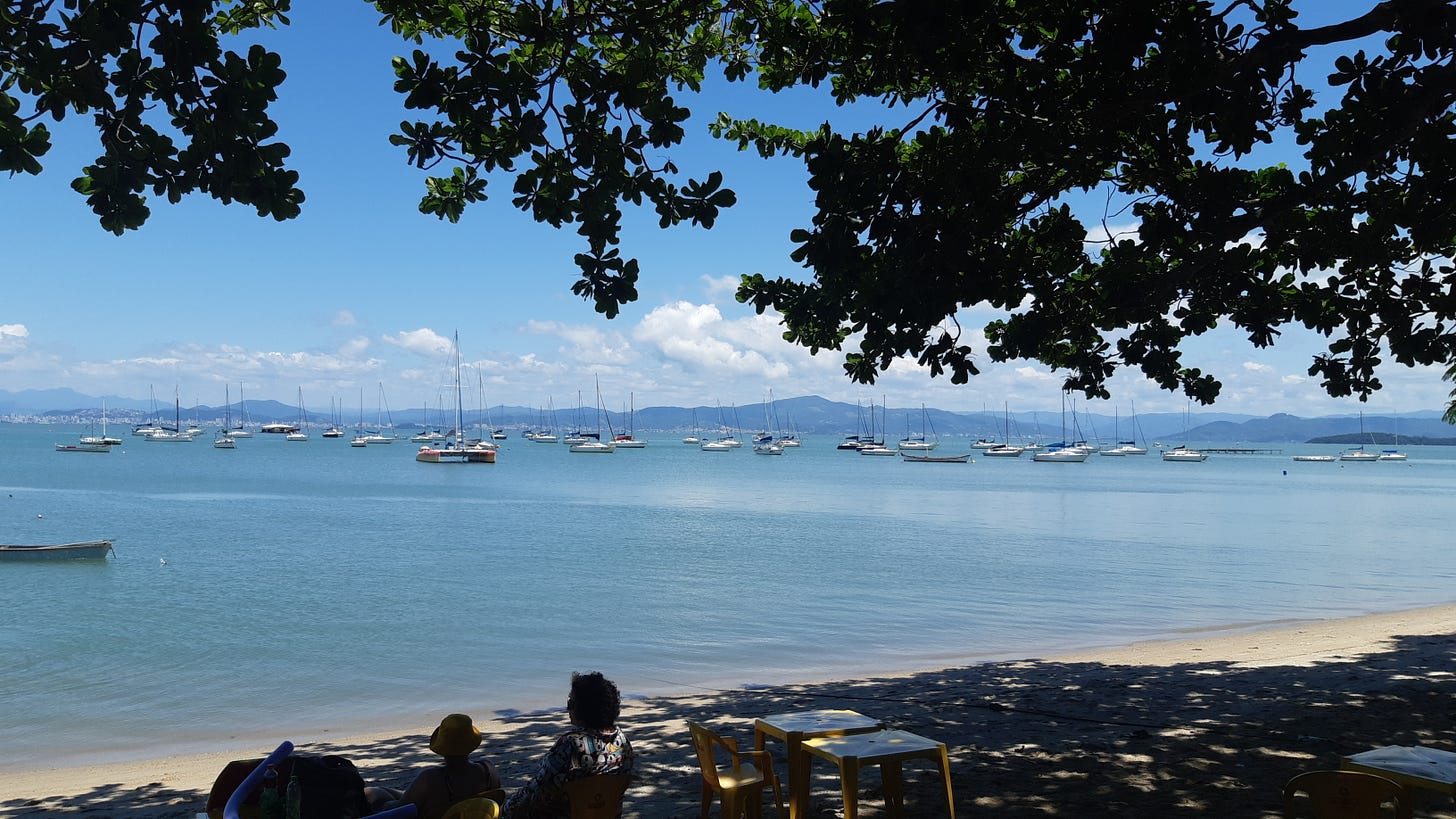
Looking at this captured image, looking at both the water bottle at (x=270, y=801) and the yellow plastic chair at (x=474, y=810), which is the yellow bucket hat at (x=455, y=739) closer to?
the yellow plastic chair at (x=474, y=810)

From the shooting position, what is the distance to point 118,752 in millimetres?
11758

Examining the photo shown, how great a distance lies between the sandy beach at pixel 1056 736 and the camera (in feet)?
22.7

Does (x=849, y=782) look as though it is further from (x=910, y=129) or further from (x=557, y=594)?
(x=557, y=594)

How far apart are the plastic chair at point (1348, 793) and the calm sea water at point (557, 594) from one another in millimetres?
10802

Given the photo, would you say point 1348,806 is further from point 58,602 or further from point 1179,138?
point 58,602

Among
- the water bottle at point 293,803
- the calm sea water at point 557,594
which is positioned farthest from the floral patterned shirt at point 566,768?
the calm sea water at point 557,594

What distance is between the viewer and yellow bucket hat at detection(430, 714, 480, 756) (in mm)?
4898

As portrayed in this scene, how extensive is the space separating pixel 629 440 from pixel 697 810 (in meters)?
182

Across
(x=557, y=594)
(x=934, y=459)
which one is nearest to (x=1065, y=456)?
(x=934, y=459)

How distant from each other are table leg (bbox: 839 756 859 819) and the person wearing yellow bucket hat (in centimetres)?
185

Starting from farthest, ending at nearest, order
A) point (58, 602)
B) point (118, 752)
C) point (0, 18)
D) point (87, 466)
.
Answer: point (87, 466), point (58, 602), point (118, 752), point (0, 18)

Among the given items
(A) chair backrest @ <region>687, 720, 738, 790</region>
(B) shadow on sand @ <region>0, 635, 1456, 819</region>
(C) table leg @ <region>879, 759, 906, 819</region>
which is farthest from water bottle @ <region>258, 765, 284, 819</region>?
(C) table leg @ <region>879, 759, 906, 819</region>

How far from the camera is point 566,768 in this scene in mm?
4973

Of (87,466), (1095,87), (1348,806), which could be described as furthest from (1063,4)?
(87,466)
